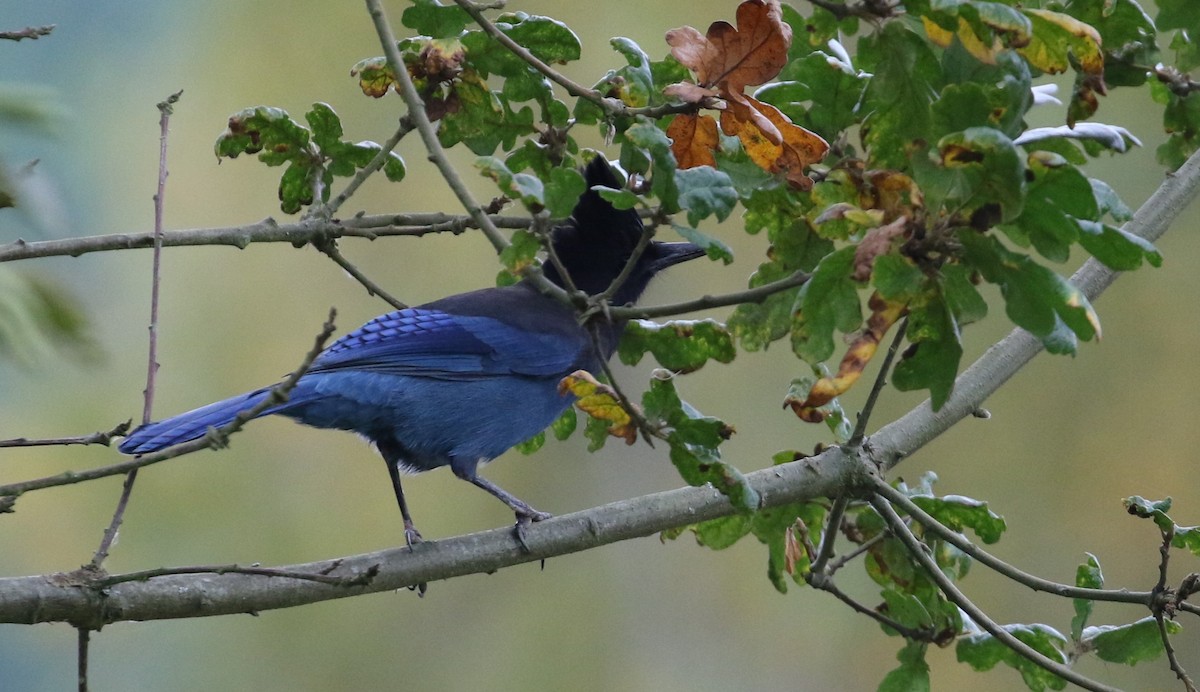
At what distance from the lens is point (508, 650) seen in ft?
29.8

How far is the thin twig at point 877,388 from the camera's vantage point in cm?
251

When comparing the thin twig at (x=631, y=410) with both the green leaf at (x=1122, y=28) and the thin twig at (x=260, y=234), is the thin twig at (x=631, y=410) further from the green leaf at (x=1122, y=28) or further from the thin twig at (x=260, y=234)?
the green leaf at (x=1122, y=28)

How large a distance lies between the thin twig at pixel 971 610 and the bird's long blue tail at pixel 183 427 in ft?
4.68

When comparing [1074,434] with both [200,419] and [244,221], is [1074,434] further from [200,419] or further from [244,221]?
[200,419]

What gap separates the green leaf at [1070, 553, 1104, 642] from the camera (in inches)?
114

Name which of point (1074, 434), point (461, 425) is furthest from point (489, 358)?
point (1074, 434)

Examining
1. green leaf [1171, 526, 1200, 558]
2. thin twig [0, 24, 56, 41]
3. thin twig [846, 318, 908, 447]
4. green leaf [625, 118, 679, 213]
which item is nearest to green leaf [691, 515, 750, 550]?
thin twig [846, 318, 908, 447]

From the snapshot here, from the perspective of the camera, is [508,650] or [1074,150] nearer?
[1074,150]

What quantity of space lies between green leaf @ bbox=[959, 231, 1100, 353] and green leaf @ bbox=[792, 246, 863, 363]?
20cm

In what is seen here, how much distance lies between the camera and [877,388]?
8.98ft

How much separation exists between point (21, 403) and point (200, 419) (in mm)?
5384

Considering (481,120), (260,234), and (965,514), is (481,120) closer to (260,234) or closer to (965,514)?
(260,234)

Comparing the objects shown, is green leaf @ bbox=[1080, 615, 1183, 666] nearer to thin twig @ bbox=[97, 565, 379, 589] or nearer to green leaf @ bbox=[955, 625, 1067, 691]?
green leaf @ bbox=[955, 625, 1067, 691]

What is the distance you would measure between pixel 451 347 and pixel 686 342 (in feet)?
5.58
